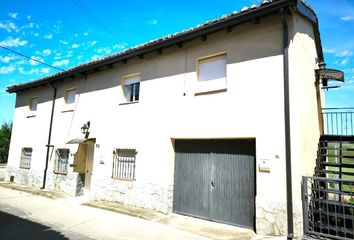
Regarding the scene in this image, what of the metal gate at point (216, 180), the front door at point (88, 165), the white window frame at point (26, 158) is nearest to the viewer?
the metal gate at point (216, 180)

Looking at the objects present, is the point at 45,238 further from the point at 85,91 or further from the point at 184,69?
the point at 85,91

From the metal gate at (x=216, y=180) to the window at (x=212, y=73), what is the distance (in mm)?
1715

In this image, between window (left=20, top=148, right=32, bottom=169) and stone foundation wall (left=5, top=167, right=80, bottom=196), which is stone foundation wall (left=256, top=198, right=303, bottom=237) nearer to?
stone foundation wall (left=5, top=167, right=80, bottom=196)

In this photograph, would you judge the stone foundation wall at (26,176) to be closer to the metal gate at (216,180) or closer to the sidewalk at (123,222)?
the sidewalk at (123,222)

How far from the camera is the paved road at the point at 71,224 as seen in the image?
6672 mm

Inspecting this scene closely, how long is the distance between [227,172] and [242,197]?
0.81 m

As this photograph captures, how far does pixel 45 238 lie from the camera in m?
6.30

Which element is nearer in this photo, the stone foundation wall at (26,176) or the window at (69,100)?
the window at (69,100)

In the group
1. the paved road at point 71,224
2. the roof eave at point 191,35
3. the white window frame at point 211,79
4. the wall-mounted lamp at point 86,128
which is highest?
the roof eave at point 191,35

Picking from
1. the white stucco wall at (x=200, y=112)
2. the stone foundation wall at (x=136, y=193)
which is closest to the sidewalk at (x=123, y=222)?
the stone foundation wall at (x=136, y=193)

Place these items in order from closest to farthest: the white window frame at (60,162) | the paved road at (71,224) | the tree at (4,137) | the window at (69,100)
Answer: the paved road at (71,224) → the white window frame at (60,162) → the window at (69,100) → the tree at (4,137)

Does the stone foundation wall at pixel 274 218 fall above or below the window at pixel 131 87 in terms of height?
below

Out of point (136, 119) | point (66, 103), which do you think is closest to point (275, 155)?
point (136, 119)

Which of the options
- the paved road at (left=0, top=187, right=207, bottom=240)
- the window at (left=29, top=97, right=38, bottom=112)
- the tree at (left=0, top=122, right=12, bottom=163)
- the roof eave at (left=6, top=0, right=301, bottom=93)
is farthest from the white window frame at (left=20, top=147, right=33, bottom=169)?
the tree at (left=0, top=122, right=12, bottom=163)
